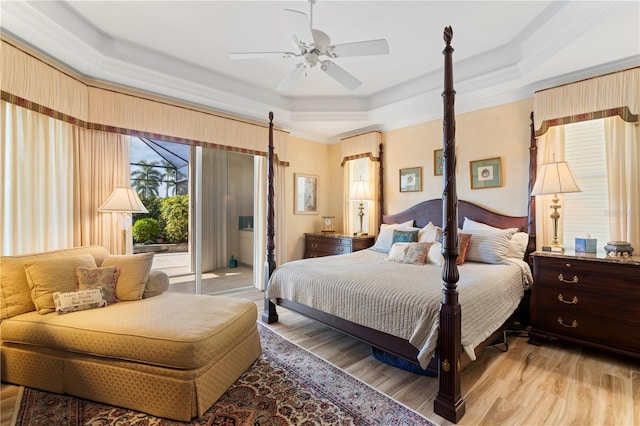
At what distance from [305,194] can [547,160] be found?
3559 mm

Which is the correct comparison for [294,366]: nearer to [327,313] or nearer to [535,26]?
[327,313]

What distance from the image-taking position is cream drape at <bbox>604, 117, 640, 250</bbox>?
2646 mm

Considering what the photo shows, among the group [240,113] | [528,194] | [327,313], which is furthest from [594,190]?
[240,113]

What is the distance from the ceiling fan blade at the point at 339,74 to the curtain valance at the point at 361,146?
204 cm

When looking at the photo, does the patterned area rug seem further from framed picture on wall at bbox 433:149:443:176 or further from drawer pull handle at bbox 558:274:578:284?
framed picture on wall at bbox 433:149:443:176

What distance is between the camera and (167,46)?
304cm

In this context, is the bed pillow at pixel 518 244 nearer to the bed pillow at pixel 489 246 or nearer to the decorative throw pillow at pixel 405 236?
the bed pillow at pixel 489 246

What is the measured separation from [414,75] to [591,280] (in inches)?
113

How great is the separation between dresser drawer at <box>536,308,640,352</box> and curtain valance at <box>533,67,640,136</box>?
184cm

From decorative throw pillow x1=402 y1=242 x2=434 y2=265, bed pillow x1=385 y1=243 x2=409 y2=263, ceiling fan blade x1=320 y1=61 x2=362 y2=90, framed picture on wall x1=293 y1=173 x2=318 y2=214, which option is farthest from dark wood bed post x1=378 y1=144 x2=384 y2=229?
ceiling fan blade x1=320 y1=61 x2=362 y2=90

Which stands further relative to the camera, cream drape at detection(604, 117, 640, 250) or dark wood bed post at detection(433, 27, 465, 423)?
cream drape at detection(604, 117, 640, 250)

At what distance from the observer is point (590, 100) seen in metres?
2.83

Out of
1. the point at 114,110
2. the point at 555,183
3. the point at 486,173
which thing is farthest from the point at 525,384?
the point at 114,110

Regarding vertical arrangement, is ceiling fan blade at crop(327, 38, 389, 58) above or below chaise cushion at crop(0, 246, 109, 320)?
above
